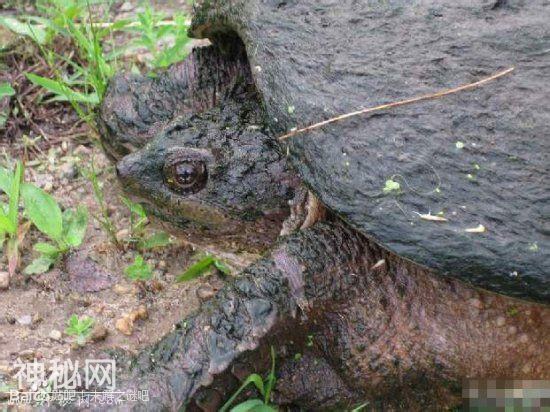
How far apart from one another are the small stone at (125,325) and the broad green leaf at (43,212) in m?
0.45

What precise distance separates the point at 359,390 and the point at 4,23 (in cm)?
257

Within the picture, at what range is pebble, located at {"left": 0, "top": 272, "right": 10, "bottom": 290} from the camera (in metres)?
2.72

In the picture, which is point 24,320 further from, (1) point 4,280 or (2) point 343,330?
(2) point 343,330

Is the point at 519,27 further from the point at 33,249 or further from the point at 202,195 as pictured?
the point at 33,249

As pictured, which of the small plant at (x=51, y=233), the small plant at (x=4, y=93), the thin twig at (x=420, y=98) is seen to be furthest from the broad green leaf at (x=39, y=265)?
the thin twig at (x=420, y=98)

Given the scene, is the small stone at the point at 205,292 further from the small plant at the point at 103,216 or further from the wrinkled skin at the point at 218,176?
the small plant at the point at 103,216

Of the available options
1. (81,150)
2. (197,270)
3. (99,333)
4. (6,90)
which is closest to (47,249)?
(99,333)

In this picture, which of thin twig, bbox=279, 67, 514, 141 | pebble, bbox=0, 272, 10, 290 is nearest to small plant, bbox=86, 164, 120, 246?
pebble, bbox=0, 272, 10, 290

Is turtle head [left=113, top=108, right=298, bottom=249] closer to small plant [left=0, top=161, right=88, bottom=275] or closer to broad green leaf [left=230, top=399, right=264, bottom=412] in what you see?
small plant [left=0, top=161, right=88, bottom=275]

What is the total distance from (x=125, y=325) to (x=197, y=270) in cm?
35

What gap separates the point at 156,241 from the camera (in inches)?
115

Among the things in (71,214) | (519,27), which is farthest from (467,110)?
(71,214)

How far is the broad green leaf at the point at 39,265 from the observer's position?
2779 mm

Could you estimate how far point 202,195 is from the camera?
256cm
